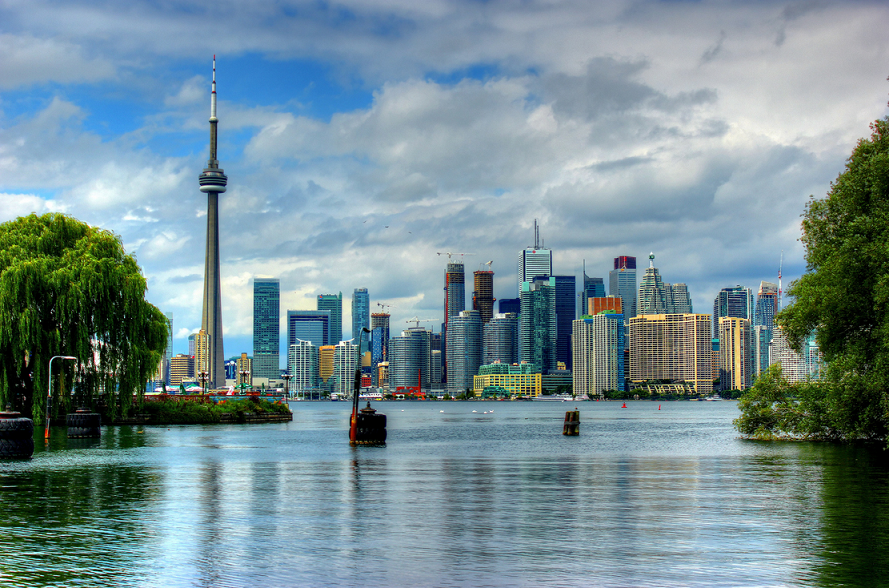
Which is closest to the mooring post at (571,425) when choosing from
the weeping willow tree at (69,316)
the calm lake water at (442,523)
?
the calm lake water at (442,523)

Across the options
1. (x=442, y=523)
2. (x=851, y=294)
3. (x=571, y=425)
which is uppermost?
(x=851, y=294)

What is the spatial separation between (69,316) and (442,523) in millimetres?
52661

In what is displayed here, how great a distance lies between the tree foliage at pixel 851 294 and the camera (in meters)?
45.6

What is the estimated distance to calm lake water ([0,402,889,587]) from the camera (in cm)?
1850

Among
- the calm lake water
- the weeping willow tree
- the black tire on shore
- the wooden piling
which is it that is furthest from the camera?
the wooden piling

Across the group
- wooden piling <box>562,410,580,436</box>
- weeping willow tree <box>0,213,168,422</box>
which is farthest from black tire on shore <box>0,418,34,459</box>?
wooden piling <box>562,410,580,436</box>

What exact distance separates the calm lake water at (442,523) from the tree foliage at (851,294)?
216 inches

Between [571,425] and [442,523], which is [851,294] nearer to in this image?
[442,523]

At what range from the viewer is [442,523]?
25391 millimetres

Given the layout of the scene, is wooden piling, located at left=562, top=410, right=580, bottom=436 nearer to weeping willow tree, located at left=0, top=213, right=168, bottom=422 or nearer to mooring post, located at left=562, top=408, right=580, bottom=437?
mooring post, located at left=562, top=408, right=580, bottom=437

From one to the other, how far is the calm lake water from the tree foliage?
18.0 ft

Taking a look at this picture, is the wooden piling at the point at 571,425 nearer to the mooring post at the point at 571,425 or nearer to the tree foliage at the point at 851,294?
the mooring post at the point at 571,425

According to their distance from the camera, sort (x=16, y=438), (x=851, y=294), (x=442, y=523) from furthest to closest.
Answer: (x=851, y=294)
(x=16, y=438)
(x=442, y=523)

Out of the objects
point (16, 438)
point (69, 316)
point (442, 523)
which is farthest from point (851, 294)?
point (69, 316)
